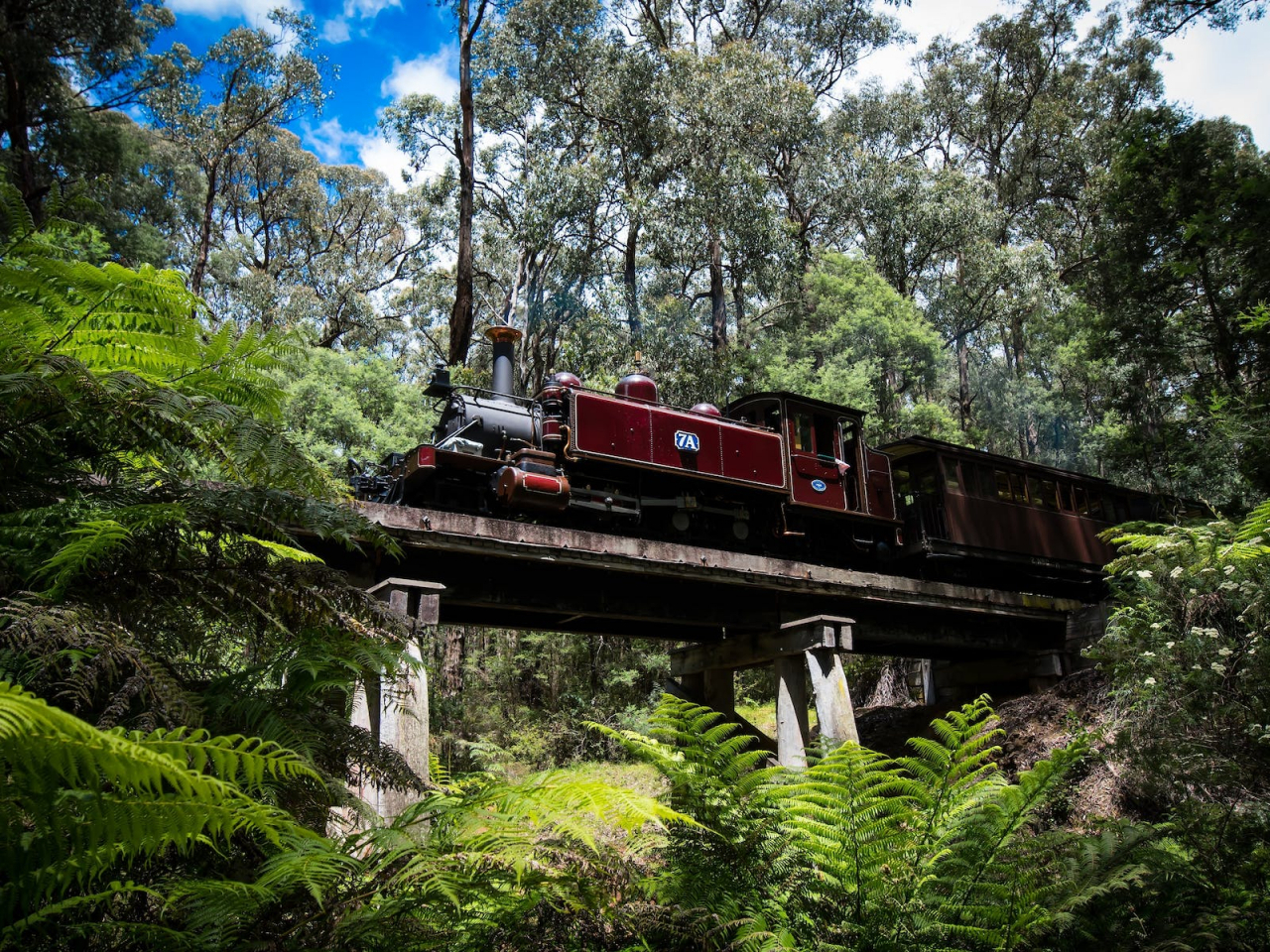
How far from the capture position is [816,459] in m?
12.8

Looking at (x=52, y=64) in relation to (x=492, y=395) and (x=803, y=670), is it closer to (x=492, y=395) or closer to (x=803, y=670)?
(x=492, y=395)

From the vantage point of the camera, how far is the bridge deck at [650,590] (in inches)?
325

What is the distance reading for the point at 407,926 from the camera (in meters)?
1.82

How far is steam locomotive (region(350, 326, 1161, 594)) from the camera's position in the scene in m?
10.8

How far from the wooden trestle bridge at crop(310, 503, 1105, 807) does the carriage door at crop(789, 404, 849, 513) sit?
1.76 m

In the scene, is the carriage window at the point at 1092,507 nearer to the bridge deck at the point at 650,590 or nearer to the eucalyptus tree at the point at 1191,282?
the eucalyptus tree at the point at 1191,282

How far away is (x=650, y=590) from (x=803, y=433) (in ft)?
13.8

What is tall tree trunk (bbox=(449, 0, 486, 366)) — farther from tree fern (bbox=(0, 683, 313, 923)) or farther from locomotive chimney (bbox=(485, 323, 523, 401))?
tree fern (bbox=(0, 683, 313, 923))

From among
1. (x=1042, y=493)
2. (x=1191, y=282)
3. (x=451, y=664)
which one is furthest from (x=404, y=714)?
(x=1191, y=282)

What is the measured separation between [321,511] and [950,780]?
239cm

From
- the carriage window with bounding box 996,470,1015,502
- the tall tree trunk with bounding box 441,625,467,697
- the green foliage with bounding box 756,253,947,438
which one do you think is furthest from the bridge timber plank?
the green foliage with bounding box 756,253,947,438

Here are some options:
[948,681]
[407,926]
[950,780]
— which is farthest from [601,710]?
[407,926]

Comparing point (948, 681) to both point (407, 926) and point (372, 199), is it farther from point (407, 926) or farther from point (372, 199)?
point (372, 199)

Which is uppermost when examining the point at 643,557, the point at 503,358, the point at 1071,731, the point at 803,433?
the point at 503,358
